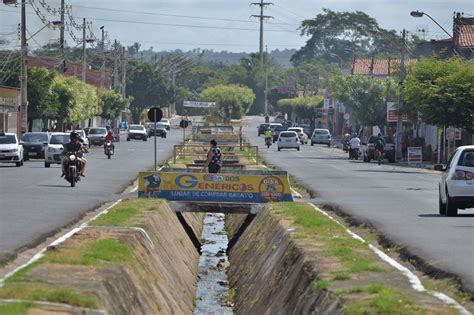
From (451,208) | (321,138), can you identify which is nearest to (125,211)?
(451,208)

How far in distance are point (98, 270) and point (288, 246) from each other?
6090 millimetres

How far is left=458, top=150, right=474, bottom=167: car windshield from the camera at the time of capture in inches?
1161

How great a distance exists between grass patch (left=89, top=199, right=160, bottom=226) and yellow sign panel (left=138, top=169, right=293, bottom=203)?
884 millimetres

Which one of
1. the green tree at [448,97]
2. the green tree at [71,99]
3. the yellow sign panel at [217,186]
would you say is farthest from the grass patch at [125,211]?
Answer: the green tree at [71,99]

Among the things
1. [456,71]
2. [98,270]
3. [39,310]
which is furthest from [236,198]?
[456,71]

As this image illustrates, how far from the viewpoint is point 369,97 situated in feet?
336

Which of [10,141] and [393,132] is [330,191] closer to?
[10,141]

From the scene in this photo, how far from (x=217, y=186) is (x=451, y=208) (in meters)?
5.78

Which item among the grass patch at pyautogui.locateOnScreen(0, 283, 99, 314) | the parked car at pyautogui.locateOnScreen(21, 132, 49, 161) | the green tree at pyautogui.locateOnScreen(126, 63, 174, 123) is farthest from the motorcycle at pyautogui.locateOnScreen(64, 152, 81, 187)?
the green tree at pyautogui.locateOnScreen(126, 63, 174, 123)

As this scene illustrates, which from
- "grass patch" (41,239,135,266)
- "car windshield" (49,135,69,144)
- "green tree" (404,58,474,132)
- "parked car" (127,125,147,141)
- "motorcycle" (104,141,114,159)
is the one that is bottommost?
"parked car" (127,125,147,141)

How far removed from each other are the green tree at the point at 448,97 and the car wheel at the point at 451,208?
3447 cm

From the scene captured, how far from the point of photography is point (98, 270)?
1691cm

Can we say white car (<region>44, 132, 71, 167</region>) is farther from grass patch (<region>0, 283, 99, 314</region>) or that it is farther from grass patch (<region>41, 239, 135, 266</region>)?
grass patch (<region>0, 283, 99, 314</region>)

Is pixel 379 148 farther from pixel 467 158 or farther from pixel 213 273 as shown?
pixel 213 273
